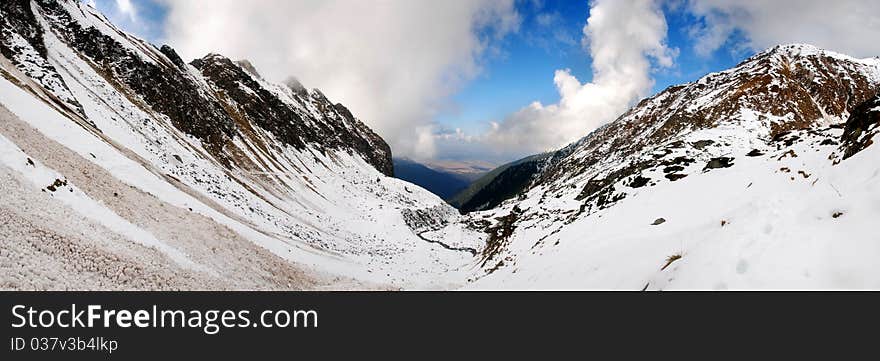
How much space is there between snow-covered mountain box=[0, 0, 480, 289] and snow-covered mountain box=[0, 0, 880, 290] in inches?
7.7

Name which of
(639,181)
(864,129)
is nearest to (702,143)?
(639,181)

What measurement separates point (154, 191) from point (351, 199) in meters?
68.0

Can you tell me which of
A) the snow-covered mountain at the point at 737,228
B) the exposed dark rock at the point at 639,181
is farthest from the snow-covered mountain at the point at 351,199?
the exposed dark rock at the point at 639,181

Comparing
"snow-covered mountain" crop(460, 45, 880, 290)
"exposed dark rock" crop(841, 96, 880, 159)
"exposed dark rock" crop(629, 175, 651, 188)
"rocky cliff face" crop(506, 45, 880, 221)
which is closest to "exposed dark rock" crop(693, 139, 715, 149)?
"rocky cliff face" crop(506, 45, 880, 221)

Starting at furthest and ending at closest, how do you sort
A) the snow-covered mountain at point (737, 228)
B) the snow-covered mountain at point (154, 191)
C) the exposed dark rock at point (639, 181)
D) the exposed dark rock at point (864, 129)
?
the exposed dark rock at point (639, 181) → the snow-covered mountain at point (154, 191) → the exposed dark rock at point (864, 129) → the snow-covered mountain at point (737, 228)

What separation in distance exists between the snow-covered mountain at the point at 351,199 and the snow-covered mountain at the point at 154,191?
0.20 meters

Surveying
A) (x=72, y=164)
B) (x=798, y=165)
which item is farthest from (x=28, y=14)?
(x=798, y=165)

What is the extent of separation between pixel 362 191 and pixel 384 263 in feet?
211

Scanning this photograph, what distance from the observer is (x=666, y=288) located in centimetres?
779

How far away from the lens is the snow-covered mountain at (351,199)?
8695 mm

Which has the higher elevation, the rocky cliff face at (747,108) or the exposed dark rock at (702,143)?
the rocky cliff face at (747,108)

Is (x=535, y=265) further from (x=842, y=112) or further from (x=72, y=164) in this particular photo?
(x=842, y=112)

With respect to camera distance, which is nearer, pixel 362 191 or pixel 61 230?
pixel 61 230

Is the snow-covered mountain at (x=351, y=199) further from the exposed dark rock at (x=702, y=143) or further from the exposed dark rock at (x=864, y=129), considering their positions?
the exposed dark rock at (x=702, y=143)
